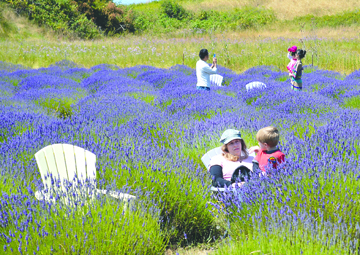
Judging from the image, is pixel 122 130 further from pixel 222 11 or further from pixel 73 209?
pixel 222 11

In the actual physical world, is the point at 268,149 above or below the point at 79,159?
above

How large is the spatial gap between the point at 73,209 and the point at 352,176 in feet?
5.59

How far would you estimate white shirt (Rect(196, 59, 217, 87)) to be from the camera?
19.1ft

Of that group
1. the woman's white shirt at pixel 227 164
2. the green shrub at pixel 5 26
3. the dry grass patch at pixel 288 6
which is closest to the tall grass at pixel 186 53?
the green shrub at pixel 5 26

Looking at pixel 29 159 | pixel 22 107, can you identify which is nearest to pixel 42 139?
pixel 29 159

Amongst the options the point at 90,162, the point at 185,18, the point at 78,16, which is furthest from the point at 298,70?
the point at 185,18

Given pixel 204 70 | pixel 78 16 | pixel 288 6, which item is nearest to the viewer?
pixel 204 70

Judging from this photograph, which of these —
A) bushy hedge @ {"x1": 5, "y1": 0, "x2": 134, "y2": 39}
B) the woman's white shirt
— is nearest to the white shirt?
the woman's white shirt

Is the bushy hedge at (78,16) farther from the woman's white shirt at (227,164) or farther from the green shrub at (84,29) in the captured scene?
the woman's white shirt at (227,164)

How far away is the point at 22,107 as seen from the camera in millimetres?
4637

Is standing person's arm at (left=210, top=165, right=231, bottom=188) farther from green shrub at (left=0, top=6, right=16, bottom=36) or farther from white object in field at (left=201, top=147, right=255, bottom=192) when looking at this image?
green shrub at (left=0, top=6, right=16, bottom=36)

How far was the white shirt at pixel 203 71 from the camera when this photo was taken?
5812 millimetres

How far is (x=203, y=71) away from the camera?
598cm

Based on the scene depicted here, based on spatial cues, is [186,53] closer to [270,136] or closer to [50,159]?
[270,136]
